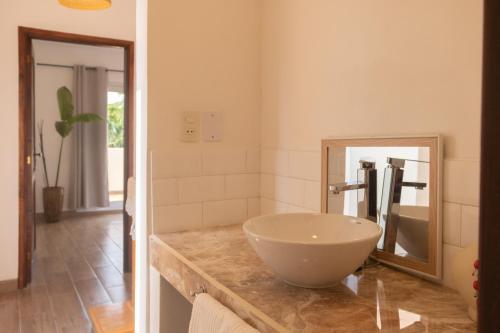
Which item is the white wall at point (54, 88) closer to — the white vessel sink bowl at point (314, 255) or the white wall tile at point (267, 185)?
the white wall tile at point (267, 185)

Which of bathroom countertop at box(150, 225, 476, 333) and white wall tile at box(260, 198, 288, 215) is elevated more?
white wall tile at box(260, 198, 288, 215)

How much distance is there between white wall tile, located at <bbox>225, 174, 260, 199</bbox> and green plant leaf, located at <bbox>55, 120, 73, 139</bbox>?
4755 millimetres

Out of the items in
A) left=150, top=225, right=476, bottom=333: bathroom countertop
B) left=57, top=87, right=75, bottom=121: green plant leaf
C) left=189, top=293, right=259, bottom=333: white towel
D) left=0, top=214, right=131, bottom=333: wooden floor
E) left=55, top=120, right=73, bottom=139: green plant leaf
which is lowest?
left=0, top=214, right=131, bottom=333: wooden floor

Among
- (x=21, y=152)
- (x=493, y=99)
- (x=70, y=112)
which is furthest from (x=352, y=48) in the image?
(x=70, y=112)

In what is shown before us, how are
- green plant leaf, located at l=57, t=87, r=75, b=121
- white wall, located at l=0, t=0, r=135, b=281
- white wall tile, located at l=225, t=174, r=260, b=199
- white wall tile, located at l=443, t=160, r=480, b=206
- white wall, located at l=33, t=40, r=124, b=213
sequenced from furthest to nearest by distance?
white wall, located at l=33, t=40, r=124, b=213, green plant leaf, located at l=57, t=87, r=75, b=121, white wall, located at l=0, t=0, r=135, b=281, white wall tile, located at l=225, t=174, r=260, b=199, white wall tile, located at l=443, t=160, r=480, b=206

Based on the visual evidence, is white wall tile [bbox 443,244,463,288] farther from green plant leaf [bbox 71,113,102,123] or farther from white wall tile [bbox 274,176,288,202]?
green plant leaf [bbox 71,113,102,123]

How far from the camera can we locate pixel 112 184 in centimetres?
713

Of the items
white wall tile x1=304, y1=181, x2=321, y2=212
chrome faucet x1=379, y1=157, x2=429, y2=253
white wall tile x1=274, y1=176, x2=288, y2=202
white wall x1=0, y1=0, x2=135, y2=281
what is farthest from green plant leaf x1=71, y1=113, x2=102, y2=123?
chrome faucet x1=379, y1=157, x2=429, y2=253

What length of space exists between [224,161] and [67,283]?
7.77 ft

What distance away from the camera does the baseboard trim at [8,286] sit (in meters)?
3.00

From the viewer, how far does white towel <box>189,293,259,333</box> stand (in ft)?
2.62

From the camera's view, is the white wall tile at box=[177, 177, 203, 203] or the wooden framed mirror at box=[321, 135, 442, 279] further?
the white wall tile at box=[177, 177, 203, 203]

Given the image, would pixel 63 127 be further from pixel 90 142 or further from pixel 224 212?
pixel 224 212

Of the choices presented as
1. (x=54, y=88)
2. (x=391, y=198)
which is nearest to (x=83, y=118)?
(x=54, y=88)
